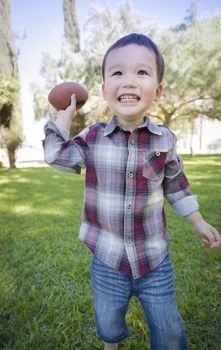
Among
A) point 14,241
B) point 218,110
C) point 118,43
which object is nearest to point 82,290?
point 14,241

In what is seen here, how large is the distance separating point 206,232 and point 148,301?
16.0 inches

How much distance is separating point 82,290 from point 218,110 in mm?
18534

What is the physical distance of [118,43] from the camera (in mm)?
1236

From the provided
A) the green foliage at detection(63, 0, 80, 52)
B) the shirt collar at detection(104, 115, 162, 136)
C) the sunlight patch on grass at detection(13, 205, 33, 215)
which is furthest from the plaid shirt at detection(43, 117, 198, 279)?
the green foliage at detection(63, 0, 80, 52)

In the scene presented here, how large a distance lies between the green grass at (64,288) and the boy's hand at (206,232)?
31.8 inches

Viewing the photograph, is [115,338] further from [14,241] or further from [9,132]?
[9,132]

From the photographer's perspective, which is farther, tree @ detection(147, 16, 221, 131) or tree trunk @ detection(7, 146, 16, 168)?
tree @ detection(147, 16, 221, 131)

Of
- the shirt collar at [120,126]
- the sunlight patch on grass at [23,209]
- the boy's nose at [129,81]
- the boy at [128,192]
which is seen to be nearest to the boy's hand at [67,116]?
the boy at [128,192]

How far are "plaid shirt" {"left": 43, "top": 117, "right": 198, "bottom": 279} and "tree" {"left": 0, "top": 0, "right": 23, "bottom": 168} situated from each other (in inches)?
470

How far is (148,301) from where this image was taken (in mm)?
1276

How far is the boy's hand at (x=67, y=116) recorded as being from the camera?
4.21 ft

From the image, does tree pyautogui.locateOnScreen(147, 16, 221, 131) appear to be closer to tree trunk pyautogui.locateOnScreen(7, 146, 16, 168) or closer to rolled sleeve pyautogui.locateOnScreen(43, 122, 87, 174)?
tree trunk pyautogui.locateOnScreen(7, 146, 16, 168)

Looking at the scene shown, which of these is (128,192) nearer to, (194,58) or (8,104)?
(8,104)

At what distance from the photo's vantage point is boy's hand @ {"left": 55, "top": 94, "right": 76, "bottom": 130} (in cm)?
128
